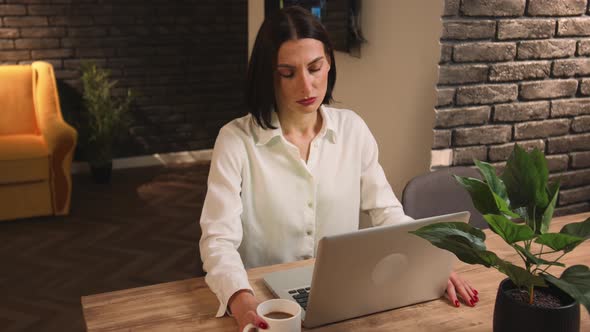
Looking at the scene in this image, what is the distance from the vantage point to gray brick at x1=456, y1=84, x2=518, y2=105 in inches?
99.0

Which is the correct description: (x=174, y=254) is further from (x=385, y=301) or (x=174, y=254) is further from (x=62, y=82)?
(x=385, y=301)

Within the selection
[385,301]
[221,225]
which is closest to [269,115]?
[221,225]

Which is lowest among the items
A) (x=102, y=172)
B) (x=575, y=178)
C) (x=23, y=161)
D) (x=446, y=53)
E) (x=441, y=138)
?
(x=102, y=172)

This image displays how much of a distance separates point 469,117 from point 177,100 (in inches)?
140

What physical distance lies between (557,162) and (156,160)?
3755mm

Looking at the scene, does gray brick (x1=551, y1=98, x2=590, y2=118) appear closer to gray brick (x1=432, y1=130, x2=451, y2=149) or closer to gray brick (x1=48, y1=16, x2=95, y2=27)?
gray brick (x1=432, y1=130, x2=451, y2=149)

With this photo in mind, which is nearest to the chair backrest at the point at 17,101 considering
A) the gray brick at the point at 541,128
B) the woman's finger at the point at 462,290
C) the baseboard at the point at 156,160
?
the baseboard at the point at 156,160

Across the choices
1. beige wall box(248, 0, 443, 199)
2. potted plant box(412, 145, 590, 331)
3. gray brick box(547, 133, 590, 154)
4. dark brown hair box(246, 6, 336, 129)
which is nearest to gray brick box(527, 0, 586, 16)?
beige wall box(248, 0, 443, 199)

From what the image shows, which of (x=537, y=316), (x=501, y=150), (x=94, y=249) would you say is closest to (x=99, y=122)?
(x=94, y=249)

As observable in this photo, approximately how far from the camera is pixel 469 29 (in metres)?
2.43

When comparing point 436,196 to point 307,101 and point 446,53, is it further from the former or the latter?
point 307,101

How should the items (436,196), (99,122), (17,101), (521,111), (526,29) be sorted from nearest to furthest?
(436,196) → (526,29) → (521,111) → (17,101) → (99,122)

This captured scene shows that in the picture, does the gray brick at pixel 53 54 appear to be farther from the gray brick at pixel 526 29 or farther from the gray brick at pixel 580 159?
the gray brick at pixel 580 159

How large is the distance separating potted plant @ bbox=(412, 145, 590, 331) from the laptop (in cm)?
11
